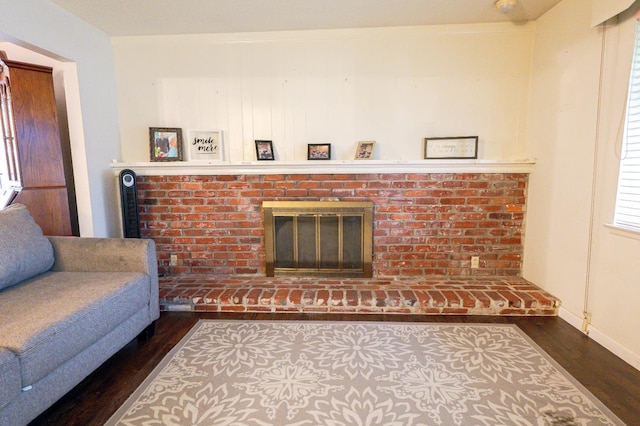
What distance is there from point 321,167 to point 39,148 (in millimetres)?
2450

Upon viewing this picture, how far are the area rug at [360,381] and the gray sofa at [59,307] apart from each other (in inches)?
12.0

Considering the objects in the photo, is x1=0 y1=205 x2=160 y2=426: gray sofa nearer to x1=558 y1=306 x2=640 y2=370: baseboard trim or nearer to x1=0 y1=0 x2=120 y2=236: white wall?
x1=0 y1=0 x2=120 y2=236: white wall

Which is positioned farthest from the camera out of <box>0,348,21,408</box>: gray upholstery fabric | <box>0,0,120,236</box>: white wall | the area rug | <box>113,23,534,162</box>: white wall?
<box>113,23,534,162</box>: white wall

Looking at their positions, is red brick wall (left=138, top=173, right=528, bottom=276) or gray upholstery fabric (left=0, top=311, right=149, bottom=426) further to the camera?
red brick wall (left=138, top=173, right=528, bottom=276)

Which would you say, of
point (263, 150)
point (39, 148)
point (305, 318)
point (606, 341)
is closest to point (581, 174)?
point (606, 341)

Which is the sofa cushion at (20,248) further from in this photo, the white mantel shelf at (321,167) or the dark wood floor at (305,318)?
the white mantel shelf at (321,167)

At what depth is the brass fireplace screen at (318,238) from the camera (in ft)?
9.41

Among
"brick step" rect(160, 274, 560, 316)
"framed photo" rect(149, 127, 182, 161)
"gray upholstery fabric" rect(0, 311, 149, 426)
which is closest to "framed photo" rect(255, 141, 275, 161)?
"framed photo" rect(149, 127, 182, 161)

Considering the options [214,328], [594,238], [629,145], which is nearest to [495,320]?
[594,238]

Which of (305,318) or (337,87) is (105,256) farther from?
(337,87)

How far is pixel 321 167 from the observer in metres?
2.83

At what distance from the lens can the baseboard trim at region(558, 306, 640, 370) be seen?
5.83 ft

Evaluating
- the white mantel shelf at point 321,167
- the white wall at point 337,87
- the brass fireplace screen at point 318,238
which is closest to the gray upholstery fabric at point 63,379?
the brass fireplace screen at point 318,238

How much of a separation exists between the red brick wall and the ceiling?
4.23ft
